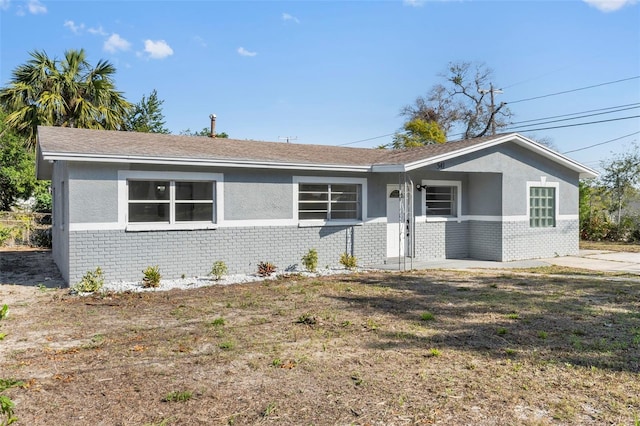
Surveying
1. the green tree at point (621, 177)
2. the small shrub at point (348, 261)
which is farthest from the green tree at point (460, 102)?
the small shrub at point (348, 261)

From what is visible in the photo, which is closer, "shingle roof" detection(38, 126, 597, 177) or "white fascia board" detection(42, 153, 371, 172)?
"white fascia board" detection(42, 153, 371, 172)

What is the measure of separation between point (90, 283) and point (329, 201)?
614 centimetres

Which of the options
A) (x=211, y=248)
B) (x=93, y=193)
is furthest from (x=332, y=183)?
(x=93, y=193)

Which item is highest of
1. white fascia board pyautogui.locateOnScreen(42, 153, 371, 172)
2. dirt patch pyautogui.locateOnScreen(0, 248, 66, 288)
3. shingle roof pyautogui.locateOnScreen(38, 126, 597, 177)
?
shingle roof pyautogui.locateOnScreen(38, 126, 597, 177)

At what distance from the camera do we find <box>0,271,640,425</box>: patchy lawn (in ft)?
13.2

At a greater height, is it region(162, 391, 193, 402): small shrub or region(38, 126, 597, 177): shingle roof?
region(38, 126, 597, 177): shingle roof

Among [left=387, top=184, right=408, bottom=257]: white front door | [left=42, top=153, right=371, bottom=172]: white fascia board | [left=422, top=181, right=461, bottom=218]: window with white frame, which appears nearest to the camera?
[left=42, top=153, right=371, bottom=172]: white fascia board

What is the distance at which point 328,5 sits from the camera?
13.4 meters

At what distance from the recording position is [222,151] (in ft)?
38.8

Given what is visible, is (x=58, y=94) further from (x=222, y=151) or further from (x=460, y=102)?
(x=460, y=102)

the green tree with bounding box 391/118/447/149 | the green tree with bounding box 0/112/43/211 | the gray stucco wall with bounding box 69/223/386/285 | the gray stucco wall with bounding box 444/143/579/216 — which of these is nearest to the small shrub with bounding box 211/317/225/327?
the gray stucco wall with bounding box 69/223/386/285

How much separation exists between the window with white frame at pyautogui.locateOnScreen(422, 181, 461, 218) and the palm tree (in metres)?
13.0

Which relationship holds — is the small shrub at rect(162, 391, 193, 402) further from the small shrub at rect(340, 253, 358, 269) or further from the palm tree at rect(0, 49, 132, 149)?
the palm tree at rect(0, 49, 132, 149)

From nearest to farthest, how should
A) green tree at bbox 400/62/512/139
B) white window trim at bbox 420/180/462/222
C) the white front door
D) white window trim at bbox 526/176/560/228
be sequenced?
the white front door < white window trim at bbox 420/180/462/222 < white window trim at bbox 526/176/560/228 < green tree at bbox 400/62/512/139
